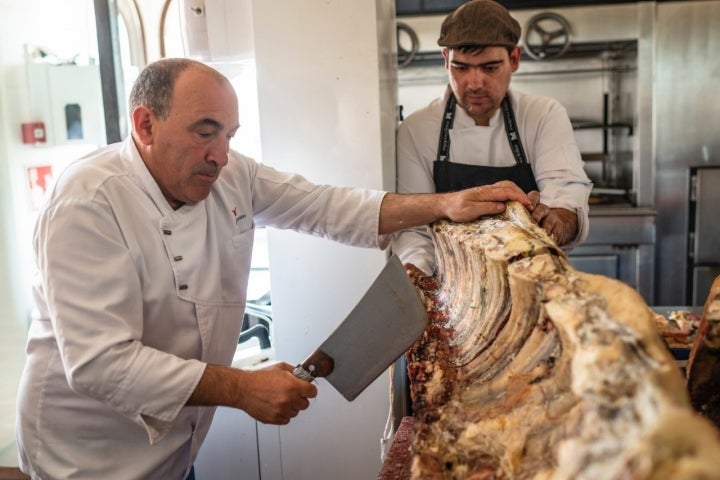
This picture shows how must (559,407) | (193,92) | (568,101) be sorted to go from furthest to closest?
(568,101), (193,92), (559,407)

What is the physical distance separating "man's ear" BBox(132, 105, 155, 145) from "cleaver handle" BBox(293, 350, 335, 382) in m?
0.75

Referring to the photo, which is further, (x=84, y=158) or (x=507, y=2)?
(x=507, y=2)

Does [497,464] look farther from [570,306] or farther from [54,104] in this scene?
[54,104]

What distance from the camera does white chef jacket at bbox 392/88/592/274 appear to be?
2.59m

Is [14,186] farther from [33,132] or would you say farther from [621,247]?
[621,247]

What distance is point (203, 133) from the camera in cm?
194

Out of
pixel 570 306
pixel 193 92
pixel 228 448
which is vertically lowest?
pixel 228 448

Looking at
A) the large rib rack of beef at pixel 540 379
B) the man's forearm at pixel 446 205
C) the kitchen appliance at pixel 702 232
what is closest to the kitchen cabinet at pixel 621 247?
the kitchen appliance at pixel 702 232

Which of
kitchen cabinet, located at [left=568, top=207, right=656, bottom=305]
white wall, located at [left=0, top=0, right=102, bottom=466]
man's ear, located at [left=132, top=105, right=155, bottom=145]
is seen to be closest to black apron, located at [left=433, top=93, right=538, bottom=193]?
man's ear, located at [left=132, top=105, right=155, bottom=145]

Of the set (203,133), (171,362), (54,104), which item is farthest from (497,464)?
(54,104)

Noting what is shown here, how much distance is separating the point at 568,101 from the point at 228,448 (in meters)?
4.02

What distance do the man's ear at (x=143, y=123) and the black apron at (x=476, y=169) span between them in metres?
1.20

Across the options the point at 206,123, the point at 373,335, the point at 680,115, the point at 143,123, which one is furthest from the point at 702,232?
the point at 143,123

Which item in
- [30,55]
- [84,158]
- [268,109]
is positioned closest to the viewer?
[84,158]
